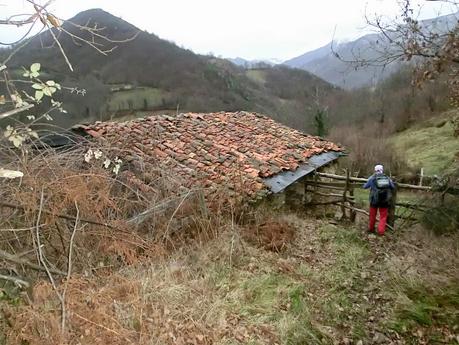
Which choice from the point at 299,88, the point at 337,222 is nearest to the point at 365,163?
the point at 337,222

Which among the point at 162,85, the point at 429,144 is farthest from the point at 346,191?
the point at 162,85

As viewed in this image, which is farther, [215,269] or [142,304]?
[215,269]

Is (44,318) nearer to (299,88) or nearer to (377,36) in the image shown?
(377,36)

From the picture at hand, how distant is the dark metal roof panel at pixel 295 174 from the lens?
8.66 m

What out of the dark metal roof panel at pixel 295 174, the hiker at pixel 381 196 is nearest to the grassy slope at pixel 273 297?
the hiker at pixel 381 196

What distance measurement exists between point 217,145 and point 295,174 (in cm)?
215

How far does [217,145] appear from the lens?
10227 mm

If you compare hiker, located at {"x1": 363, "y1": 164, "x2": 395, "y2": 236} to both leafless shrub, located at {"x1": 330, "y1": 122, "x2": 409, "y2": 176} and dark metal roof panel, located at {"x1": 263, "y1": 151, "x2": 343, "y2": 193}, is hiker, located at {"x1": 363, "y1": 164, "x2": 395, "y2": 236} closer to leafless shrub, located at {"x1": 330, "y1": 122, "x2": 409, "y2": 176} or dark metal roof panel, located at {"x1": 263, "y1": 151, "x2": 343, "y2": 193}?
dark metal roof panel, located at {"x1": 263, "y1": 151, "x2": 343, "y2": 193}

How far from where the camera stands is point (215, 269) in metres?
5.03

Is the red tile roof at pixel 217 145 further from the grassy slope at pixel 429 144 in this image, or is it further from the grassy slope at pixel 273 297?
the grassy slope at pixel 429 144

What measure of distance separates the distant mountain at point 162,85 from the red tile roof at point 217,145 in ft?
87.9

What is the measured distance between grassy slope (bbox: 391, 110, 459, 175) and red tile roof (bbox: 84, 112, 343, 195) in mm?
14205

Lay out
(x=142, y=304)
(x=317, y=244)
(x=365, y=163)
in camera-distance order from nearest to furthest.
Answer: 1. (x=142, y=304)
2. (x=317, y=244)
3. (x=365, y=163)

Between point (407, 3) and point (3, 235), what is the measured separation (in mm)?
5735
